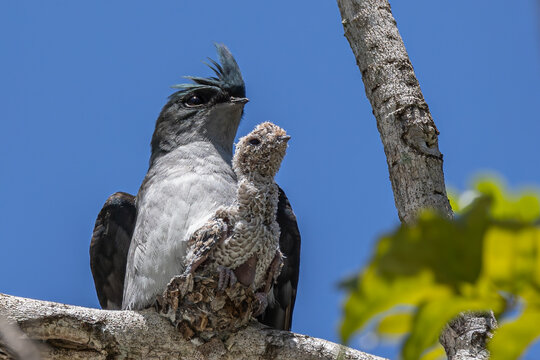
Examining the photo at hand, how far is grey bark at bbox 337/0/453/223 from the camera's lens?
381 cm

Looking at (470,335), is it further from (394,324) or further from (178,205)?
(178,205)

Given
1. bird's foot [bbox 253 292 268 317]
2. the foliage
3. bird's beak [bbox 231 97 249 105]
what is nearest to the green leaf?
the foliage

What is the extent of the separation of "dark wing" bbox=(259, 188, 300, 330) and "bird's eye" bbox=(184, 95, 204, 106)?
4.48 feet

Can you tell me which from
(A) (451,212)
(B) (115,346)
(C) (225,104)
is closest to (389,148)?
(A) (451,212)

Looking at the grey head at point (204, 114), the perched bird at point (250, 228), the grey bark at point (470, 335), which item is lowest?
the grey bark at point (470, 335)

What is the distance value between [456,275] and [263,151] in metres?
4.10

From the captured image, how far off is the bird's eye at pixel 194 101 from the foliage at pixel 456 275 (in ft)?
19.4

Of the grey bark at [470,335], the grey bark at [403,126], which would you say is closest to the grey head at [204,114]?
the grey bark at [403,126]

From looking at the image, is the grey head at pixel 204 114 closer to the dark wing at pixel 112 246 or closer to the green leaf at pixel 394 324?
the dark wing at pixel 112 246

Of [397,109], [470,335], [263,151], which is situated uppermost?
[263,151]

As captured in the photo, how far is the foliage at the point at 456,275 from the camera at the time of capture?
994 mm

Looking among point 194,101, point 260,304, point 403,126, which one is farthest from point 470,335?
point 194,101

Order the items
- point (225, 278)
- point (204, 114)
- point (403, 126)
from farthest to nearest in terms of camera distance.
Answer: point (204, 114) < point (225, 278) < point (403, 126)

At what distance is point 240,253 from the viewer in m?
4.95
